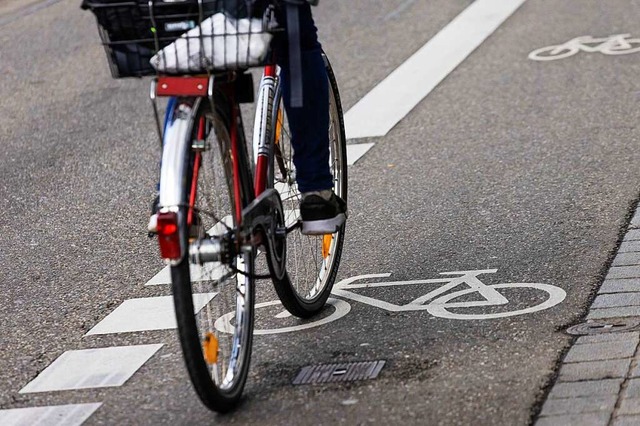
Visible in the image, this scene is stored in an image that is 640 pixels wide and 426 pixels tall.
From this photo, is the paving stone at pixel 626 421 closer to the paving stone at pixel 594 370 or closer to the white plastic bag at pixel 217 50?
the paving stone at pixel 594 370

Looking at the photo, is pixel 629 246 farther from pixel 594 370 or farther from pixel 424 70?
pixel 424 70

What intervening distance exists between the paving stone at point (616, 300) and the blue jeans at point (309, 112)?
3.28 feet

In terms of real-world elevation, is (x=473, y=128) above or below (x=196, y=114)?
below

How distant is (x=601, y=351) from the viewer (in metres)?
4.24

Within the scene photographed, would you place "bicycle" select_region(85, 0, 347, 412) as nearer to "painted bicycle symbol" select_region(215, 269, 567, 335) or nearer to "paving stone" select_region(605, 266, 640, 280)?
"painted bicycle symbol" select_region(215, 269, 567, 335)

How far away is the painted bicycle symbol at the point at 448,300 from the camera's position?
4.76 meters

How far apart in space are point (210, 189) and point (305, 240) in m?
1.09

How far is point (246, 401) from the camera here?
409 cm

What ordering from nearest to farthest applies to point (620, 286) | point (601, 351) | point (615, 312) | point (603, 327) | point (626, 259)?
point (601, 351), point (603, 327), point (615, 312), point (620, 286), point (626, 259)

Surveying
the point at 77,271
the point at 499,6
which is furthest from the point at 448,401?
the point at 499,6

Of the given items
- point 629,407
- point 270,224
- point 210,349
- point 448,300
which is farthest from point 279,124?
point 629,407

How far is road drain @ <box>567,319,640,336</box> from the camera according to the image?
4.44 meters

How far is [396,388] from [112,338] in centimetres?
122

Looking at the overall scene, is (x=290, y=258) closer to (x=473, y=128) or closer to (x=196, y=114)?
(x=196, y=114)
